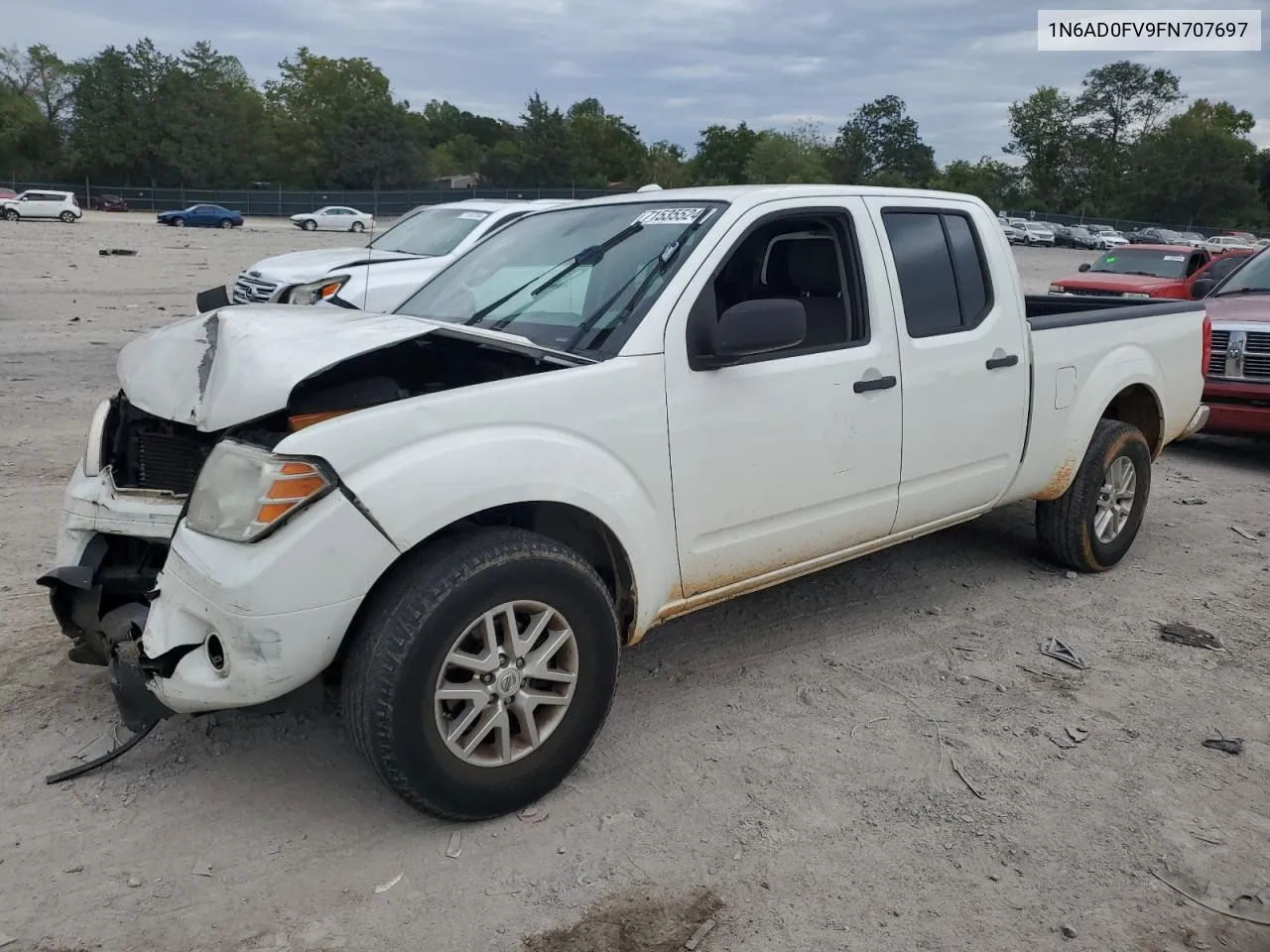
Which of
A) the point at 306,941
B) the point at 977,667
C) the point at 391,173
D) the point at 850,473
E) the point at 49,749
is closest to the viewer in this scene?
the point at 306,941

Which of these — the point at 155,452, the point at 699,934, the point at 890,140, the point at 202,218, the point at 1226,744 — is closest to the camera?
the point at 699,934

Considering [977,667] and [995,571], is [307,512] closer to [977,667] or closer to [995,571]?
[977,667]

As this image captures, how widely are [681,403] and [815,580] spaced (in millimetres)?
2083

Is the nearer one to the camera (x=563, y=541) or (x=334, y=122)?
(x=563, y=541)

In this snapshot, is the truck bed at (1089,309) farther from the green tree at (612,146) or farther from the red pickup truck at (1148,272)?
the green tree at (612,146)

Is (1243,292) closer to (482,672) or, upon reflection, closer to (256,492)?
(482,672)

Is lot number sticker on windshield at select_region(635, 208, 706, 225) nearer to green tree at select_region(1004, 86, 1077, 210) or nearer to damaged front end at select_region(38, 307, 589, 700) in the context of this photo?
damaged front end at select_region(38, 307, 589, 700)

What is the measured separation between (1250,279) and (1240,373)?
1778mm

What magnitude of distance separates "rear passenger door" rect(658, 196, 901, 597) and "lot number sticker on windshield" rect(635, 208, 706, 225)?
0.19m

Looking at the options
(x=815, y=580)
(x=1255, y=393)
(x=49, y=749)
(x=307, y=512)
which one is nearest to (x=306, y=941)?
(x=307, y=512)

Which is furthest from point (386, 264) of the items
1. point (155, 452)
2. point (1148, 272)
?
point (1148, 272)

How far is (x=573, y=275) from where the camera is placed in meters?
3.82

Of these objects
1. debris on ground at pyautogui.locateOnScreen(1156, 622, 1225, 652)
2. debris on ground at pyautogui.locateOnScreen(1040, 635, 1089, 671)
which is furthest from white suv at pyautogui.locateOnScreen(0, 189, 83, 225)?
debris on ground at pyautogui.locateOnScreen(1156, 622, 1225, 652)

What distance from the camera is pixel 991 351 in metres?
4.51
